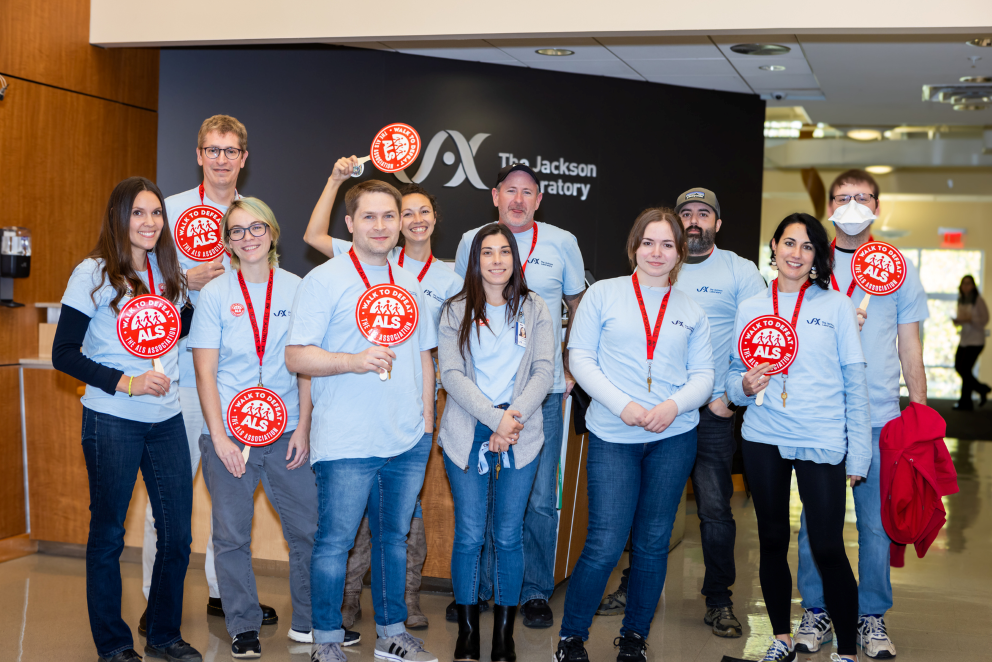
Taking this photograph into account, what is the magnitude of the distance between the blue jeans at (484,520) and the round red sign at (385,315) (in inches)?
17.9

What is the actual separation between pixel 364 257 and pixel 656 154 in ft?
15.7

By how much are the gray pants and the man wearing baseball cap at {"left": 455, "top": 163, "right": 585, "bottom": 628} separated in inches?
34.7

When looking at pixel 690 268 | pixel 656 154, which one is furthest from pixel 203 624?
pixel 656 154

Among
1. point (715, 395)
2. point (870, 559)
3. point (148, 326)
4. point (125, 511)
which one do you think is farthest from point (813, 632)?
point (148, 326)

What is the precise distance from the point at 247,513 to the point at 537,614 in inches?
49.4

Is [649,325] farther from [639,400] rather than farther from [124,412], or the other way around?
[124,412]

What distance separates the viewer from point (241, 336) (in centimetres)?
303

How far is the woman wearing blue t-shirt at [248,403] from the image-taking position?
3008 millimetres

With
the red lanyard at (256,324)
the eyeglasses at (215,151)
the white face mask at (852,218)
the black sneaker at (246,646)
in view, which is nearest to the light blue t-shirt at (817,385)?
the white face mask at (852,218)

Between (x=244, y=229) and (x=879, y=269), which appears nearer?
(x=244, y=229)

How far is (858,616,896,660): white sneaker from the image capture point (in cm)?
336

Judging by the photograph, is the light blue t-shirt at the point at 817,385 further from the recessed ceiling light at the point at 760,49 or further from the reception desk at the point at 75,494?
the recessed ceiling light at the point at 760,49

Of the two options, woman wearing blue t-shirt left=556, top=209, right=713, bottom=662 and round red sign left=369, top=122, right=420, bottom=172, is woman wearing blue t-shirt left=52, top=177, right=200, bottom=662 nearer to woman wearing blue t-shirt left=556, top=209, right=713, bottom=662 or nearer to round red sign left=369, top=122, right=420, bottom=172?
round red sign left=369, top=122, right=420, bottom=172

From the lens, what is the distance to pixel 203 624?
11.7 ft
